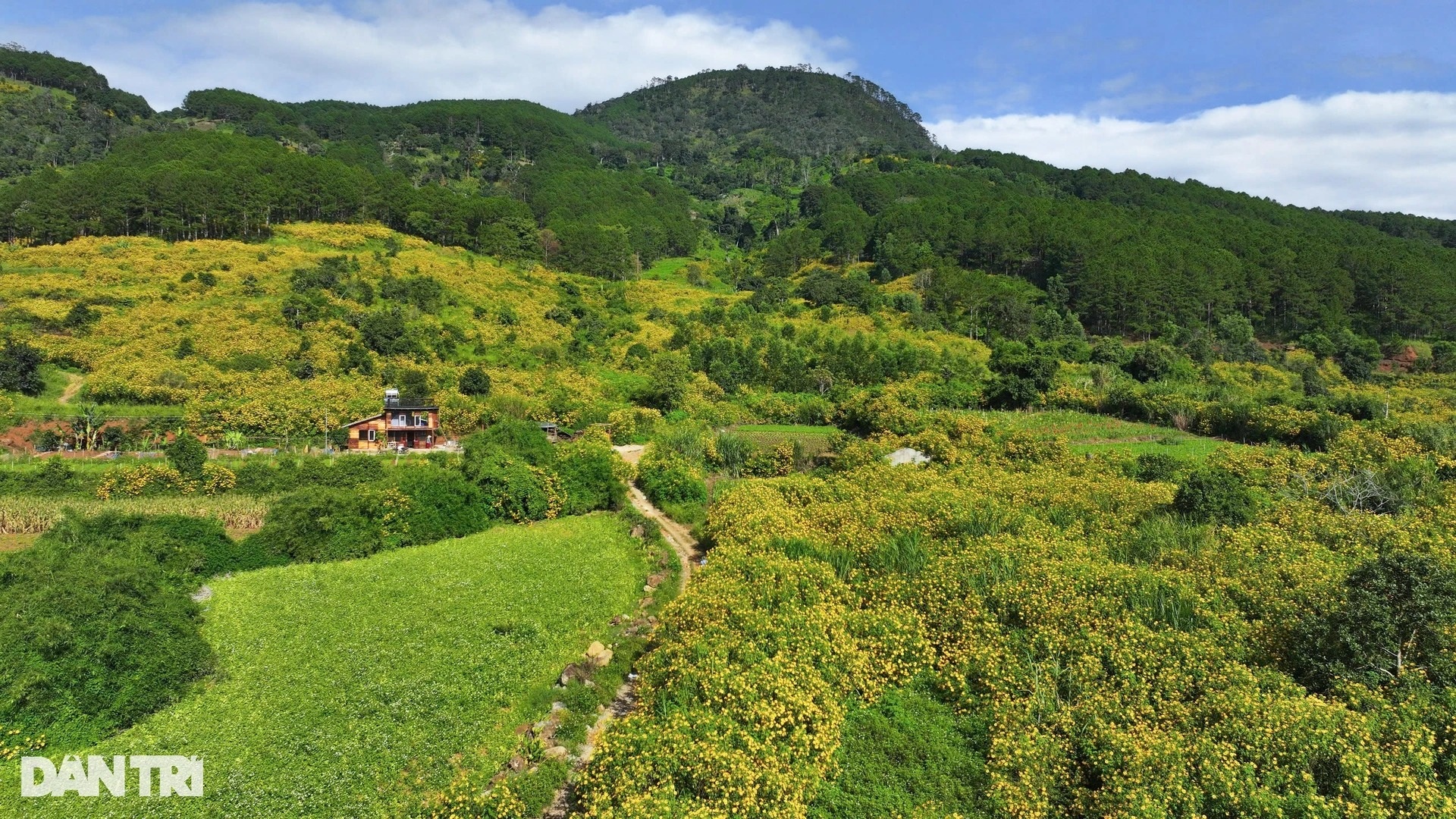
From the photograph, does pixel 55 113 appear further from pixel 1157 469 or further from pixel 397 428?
pixel 1157 469

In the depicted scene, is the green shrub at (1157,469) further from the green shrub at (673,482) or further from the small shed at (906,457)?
the green shrub at (673,482)

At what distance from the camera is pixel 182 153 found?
80.4m

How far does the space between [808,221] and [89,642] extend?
384 ft

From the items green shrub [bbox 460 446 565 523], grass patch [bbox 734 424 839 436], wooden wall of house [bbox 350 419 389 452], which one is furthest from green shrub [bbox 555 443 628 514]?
grass patch [bbox 734 424 839 436]

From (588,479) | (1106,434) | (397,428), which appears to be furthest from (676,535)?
(1106,434)

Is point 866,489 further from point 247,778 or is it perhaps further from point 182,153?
point 182,153

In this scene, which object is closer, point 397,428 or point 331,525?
point 331,525

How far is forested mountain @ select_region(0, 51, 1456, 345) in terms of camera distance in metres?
67.2

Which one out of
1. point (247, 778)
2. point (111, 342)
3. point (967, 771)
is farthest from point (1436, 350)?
point (111, 342)

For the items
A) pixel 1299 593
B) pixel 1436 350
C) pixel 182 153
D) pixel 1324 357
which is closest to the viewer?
pixel 1299 593

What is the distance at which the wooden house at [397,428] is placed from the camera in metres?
36.6

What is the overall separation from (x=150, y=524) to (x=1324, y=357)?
8704 cm

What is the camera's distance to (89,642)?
13.8 m

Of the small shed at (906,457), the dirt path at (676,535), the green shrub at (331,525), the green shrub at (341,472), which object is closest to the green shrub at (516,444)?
the green shrub at (341,472)
